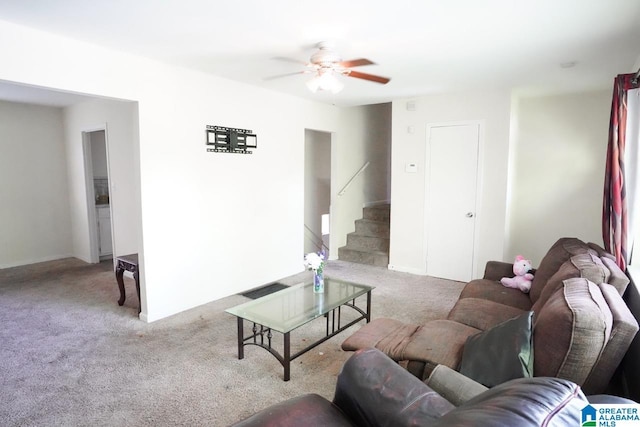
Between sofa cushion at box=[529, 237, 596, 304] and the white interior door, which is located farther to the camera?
the white interior door

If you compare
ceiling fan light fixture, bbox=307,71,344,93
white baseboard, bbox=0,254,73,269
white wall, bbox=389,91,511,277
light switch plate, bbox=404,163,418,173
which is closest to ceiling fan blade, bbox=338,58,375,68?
ceiling fan light fixture, bbox=307,71,344,93

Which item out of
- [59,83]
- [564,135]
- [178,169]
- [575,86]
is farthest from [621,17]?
[59,83]

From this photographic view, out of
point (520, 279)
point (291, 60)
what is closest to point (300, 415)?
point (520, 279)

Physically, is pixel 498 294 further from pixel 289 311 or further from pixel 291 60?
pixel 291 60

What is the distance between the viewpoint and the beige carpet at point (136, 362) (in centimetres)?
222

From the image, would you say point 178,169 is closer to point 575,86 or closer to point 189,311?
point 189,311

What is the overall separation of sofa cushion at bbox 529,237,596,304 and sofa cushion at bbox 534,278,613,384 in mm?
1333

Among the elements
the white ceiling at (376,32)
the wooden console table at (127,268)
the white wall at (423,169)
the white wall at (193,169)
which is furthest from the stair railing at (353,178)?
the wooden console table at (127,268)

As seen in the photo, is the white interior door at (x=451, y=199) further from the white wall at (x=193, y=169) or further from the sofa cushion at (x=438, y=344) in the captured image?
the sofa cushion at (x=438, y=344)

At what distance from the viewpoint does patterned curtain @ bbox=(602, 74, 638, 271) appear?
2818 mm

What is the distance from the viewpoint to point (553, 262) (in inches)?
115

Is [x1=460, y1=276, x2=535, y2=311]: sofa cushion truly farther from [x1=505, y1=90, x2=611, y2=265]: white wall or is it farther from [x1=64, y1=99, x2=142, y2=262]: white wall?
[x1=64, y1=99, x2=142, y2=262]: white wall

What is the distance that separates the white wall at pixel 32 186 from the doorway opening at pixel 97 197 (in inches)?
17.6

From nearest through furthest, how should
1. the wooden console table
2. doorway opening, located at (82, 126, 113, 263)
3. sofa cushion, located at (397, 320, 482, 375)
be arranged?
sofa cushion, located at (397, 320, 482, 375) → the wooden console table → doorway opening, located at (82, 126, 113, 263)
